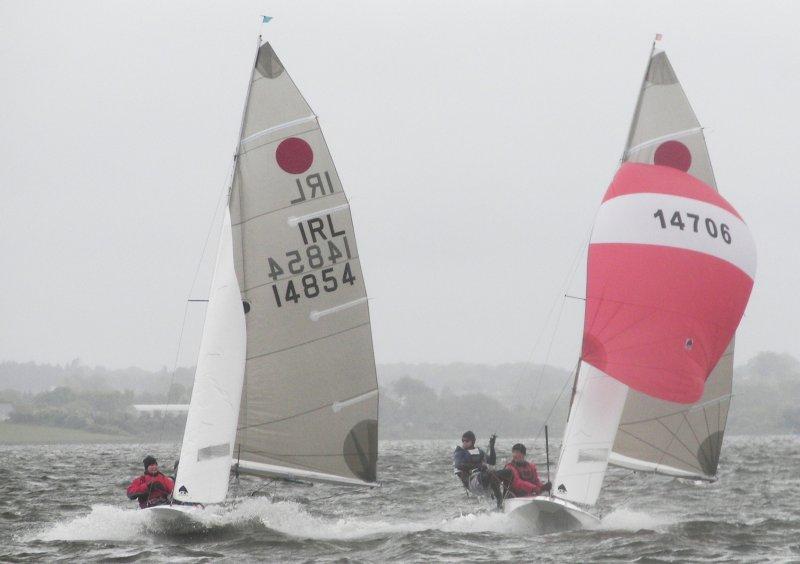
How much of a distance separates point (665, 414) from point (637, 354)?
8.37 feet

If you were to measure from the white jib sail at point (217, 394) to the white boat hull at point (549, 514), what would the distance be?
13.5 ft

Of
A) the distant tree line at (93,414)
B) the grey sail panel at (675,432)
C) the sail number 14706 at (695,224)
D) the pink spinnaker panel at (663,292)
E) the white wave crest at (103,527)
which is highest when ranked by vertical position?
the distant tree line at (93,414)

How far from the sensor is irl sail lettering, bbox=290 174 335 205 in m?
17.1

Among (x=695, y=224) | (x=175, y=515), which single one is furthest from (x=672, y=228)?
(x=175, y=515)

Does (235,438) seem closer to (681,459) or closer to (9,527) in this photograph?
(9,527)

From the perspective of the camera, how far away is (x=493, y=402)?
194500 mm

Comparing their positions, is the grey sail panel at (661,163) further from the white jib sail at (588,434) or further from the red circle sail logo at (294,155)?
the red circle sail logo at (294,155)

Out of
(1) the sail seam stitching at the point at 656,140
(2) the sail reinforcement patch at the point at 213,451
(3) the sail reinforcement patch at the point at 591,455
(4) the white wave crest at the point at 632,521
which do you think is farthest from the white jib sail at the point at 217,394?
(1) the sail seam stitching at the point at 656,140

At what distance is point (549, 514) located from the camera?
16.8 meters

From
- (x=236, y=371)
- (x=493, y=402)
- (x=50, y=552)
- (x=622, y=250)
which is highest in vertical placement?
(x=493, y=402)

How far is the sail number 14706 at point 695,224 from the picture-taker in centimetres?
1650

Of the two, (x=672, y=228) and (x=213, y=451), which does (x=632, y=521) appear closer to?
(x=672, y=228)

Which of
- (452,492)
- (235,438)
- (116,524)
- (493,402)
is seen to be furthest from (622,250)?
(493,402)

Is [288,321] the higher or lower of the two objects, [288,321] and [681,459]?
the higher
